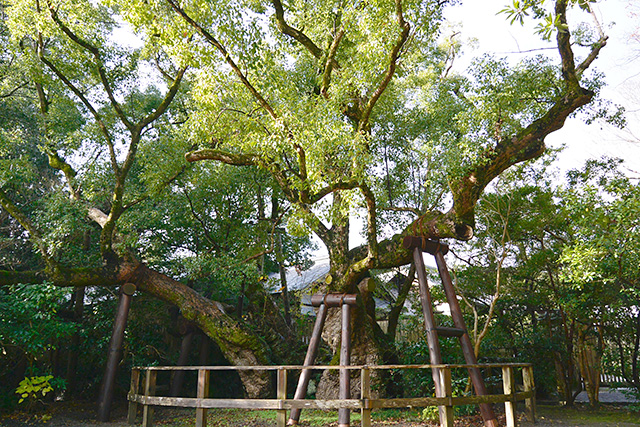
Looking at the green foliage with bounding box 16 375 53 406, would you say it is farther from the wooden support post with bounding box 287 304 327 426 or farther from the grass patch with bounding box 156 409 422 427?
the wooden support post with bounding box 287 304 327 426

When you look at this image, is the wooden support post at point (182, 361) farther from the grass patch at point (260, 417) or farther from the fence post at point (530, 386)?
the fence post at point (530, 386)

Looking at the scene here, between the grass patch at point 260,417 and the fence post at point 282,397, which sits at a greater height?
the fence post at point 282,397

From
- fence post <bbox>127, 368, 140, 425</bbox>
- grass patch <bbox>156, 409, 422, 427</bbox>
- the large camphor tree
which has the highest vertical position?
the large camphor tree

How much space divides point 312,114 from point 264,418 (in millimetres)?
6494

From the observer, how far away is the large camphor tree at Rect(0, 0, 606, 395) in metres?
7.67

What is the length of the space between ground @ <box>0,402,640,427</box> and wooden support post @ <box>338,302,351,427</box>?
130cm

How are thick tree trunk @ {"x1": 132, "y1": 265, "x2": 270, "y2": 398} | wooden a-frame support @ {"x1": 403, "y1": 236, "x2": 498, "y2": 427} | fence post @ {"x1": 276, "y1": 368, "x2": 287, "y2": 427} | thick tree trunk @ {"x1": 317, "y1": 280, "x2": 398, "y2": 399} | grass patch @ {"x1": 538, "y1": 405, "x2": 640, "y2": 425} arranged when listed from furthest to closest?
thick tree trunk @ {"x1": 132, "y1": 265, "x2": 270, "y2": 398} < thick tree trunk @ {"x1": 317, "y1": 280, "x2": 398, "y2": 399} < grass patch @ {"x1": 538, "y1": 405, "x2": 640, "y2": 425} < wooden a-frame support @ {"x1": 403, "y1": 236, "x2": 498, "y2": 427} < fence post @ {"x1": 276, "y1": 368, "x2": 287, "y2": 427}

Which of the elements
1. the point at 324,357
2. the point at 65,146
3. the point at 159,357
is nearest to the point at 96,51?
the point at 65,146

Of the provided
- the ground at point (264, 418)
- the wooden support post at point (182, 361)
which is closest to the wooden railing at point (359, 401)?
the ground at point (264, 418)

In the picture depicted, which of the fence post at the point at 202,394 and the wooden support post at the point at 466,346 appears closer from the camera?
the fence post at the point at 202,394

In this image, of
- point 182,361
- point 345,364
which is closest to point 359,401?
point 345,364

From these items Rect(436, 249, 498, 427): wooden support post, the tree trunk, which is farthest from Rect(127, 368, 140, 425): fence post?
the tree trunk

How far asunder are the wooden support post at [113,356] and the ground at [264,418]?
0.31 m

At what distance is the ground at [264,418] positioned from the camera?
28.3ft
